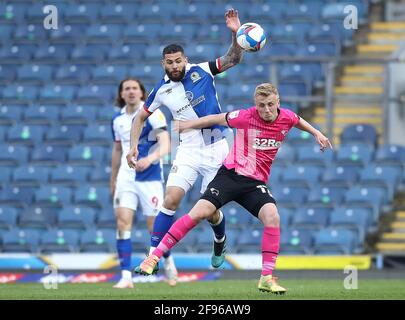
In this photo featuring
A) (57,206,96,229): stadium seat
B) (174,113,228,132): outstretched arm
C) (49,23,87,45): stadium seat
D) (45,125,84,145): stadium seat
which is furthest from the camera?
(49,23,87,45): stadium seat

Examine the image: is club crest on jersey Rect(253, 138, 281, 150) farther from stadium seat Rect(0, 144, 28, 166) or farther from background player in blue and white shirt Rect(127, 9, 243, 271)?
stadium seat Rect(0, 144, 28, 166)

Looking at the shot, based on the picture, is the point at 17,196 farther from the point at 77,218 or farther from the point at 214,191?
the point at 214,191

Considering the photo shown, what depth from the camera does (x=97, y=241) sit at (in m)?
18.8

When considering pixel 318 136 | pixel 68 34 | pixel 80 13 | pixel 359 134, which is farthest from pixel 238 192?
pixel 80 13

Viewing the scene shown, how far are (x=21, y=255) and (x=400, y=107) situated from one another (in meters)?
7.11

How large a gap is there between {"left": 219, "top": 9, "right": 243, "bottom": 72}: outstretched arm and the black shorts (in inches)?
51.8

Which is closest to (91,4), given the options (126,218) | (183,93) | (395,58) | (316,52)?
(316,52)

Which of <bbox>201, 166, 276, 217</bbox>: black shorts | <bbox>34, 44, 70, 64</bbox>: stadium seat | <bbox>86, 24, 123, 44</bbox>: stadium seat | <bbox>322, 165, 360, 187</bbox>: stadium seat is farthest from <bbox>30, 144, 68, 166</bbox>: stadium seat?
<bbox>201, 166, 276, 217</bbox>: black shorts

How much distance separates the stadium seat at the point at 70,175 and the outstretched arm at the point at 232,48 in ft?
27.2

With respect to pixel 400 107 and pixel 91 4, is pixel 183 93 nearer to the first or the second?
pixel 400 107

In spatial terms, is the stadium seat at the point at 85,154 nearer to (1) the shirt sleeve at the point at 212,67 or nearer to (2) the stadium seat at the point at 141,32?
(2) the stadium seat at the point at 141,32

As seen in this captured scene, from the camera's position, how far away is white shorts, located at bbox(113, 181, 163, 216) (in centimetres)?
1425

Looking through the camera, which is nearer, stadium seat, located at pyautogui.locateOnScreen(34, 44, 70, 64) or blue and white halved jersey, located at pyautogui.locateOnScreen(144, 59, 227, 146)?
blue and white halved jersey, located at pyautogui.locateOnScreen(144, 59, 227, 146)

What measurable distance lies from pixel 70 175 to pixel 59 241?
1596 millimetres
